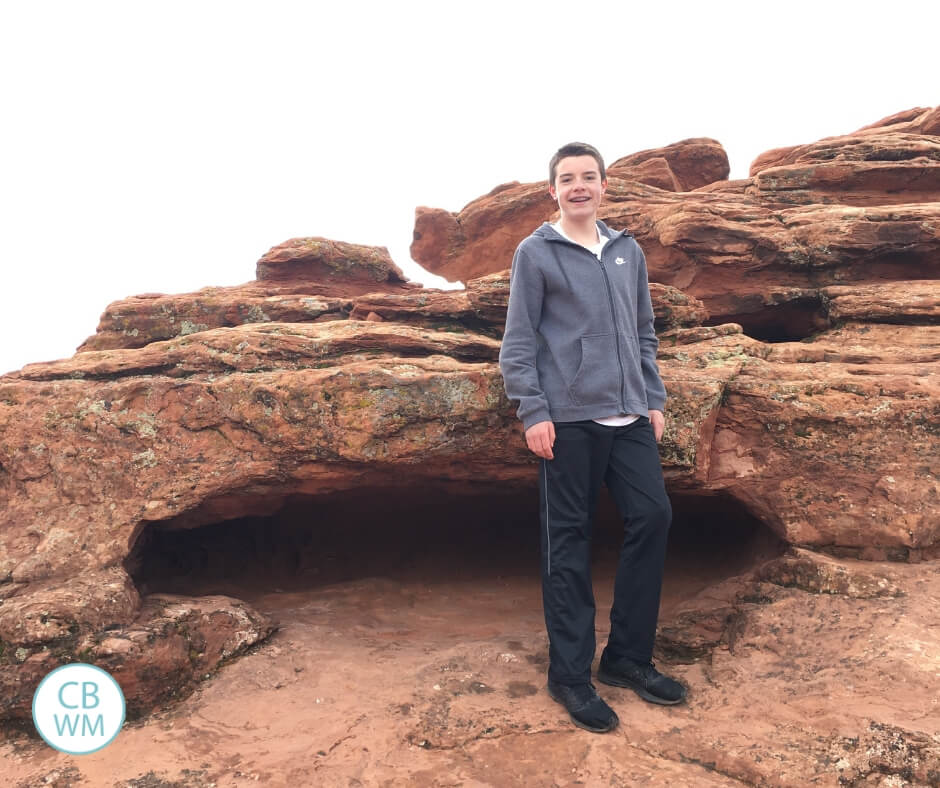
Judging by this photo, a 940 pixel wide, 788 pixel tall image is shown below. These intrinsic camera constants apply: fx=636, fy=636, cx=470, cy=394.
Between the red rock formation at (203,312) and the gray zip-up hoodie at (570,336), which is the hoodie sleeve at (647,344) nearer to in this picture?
the gray zip-up hoodie at (570,336)

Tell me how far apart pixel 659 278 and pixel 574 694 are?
22.4 feet

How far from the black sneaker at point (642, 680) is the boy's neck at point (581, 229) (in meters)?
3.32

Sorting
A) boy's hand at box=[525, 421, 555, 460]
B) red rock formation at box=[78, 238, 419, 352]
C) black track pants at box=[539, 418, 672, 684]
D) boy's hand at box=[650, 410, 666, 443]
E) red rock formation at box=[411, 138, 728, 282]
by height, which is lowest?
black track pants at box=[539, 418, 672, 684]

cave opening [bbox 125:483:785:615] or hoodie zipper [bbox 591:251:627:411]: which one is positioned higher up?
hoodie zipper [bbox 591:251:627:411]

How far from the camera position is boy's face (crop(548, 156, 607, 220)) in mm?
4879

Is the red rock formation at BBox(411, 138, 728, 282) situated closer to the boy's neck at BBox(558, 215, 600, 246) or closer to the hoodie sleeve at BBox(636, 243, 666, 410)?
the hoodie sleeve at BBox(636, 243, 666, 410)

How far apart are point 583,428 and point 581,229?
5.27ft

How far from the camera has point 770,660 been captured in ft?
16.7

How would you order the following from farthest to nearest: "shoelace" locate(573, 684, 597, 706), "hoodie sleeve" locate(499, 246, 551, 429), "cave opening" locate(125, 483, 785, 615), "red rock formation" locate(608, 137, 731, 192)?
"red rock formation" locate(608, 137, 731, 192) < "cave opening" locate(125, 483, 785, 615) < "hoodie sleeve" locate(499, 246, 551, 429) < "shoelace" locate(573, 684, 597, 706)

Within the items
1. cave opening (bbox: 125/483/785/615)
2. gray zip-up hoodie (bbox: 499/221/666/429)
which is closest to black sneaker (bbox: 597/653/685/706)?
cave opening (bbox: 125/483/785/615)

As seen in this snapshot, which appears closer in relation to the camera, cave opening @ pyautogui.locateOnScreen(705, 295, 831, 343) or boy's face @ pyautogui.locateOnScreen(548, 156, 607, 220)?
boy's face @ pyautogui.locateOnScreen(548, 156, 607, 220)

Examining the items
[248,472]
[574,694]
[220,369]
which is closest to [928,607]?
[574,694]

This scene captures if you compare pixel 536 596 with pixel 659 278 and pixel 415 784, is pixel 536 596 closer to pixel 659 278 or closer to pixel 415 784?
pixel 415 784
